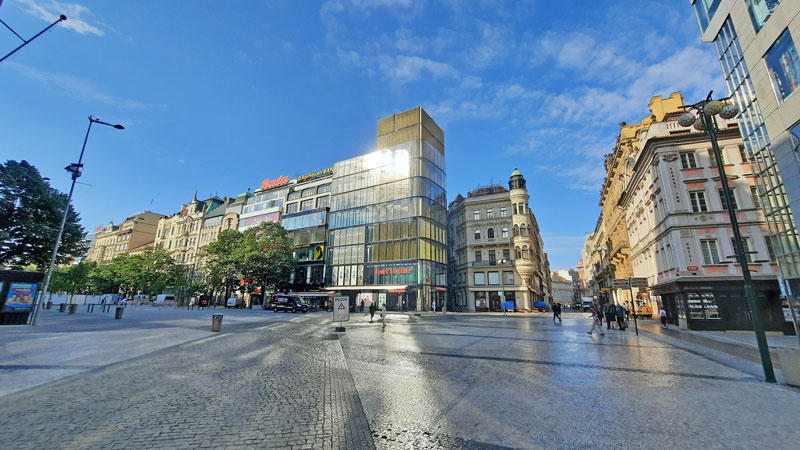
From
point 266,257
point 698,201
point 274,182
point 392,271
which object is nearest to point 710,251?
point 698,201

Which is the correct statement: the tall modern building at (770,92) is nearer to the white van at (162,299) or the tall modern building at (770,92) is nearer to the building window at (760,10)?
the building window at (760,10)

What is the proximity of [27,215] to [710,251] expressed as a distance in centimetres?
4599

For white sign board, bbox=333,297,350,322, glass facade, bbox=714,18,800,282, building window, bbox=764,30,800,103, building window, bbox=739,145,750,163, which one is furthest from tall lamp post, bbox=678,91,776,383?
building window, bbox=739,145,750,163

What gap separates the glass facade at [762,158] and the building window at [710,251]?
24.3 feet

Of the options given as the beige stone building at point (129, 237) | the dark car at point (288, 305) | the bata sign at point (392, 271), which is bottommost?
the dark car at point (288, 305)

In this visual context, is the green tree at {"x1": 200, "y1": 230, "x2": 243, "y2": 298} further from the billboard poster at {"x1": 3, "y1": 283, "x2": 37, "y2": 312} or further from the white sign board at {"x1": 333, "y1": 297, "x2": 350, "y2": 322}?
the white sign board at {"x1": 333, "y1": 297, "x2": 350, "y2": 322}

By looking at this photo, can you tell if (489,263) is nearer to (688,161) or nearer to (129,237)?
(688,161)

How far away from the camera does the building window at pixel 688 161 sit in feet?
74.0

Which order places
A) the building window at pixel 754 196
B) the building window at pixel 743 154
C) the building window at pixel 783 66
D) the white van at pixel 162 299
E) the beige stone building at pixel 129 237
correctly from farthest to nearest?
→ the beige stone building at pixel 129 237 < the white van at pixel 162 299 < the building window at pixel 743 154 < the building window at pixel 754 196 < the building window at pixel 783 66

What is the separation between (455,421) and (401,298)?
137 ft

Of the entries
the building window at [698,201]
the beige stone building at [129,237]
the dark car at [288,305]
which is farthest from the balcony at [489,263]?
the beige stone building at [129,237]

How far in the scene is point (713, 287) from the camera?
20.2m

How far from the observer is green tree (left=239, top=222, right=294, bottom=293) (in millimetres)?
46781

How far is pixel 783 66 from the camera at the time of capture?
482 inches
